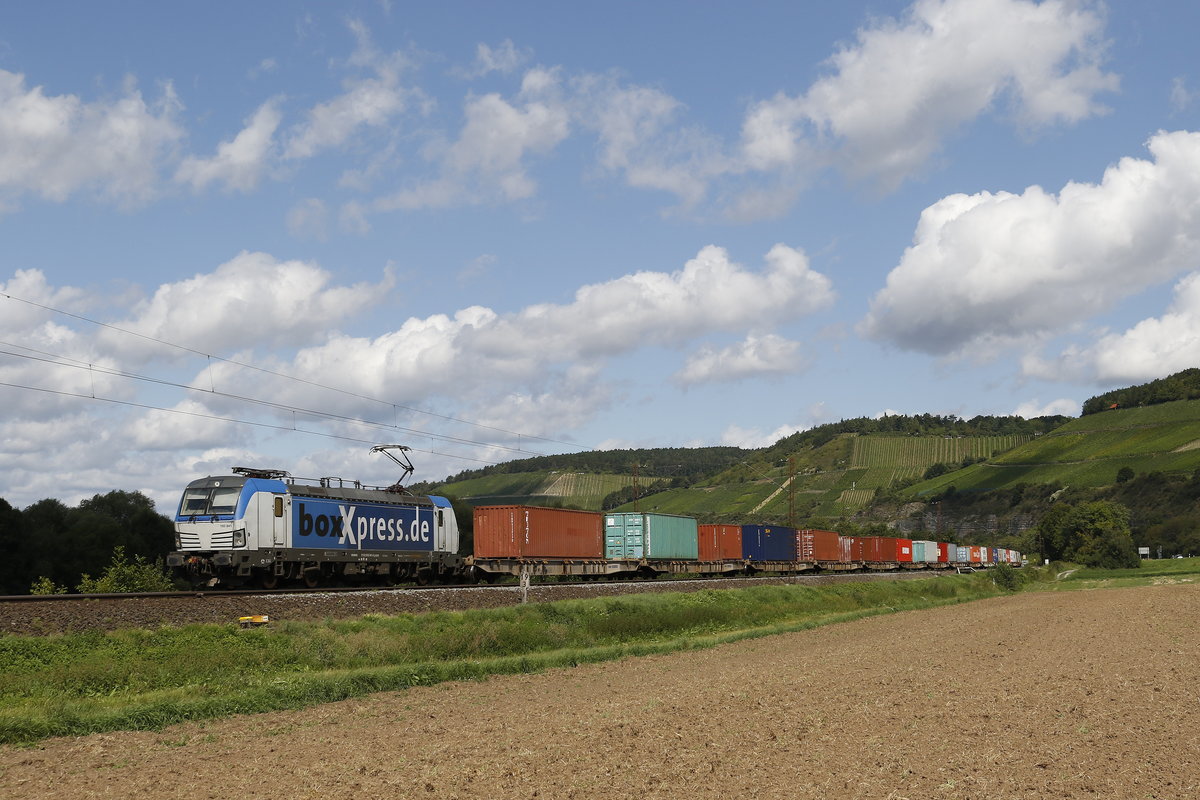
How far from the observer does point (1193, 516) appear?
157 m

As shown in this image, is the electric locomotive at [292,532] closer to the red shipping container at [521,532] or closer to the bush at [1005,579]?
the red shipping container at [521,532]

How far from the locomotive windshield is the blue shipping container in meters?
39.7

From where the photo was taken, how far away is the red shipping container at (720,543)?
64.9 metres

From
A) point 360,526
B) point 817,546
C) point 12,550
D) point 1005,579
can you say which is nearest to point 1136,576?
point 1005,579

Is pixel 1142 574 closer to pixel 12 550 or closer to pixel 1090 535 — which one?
pixel 1090 535

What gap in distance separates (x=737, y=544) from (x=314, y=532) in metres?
36.2

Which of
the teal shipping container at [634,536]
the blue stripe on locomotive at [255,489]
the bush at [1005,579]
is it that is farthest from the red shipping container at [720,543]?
the blue stripe on locomotive at [255,489]

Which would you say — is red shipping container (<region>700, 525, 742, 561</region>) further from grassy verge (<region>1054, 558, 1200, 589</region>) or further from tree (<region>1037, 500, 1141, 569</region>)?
tree (<region>1037, 500, 1141, 569</region>)

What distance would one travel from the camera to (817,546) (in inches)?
3211

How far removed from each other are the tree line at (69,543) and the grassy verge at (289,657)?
26764mm

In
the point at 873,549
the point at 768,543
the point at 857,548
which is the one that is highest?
the point at 768,543

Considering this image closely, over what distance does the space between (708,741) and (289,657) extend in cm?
1297

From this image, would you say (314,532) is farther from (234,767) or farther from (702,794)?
(702,794)

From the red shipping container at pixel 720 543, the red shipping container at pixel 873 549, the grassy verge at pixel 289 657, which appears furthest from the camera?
the red shipping container at pixel 873 549
